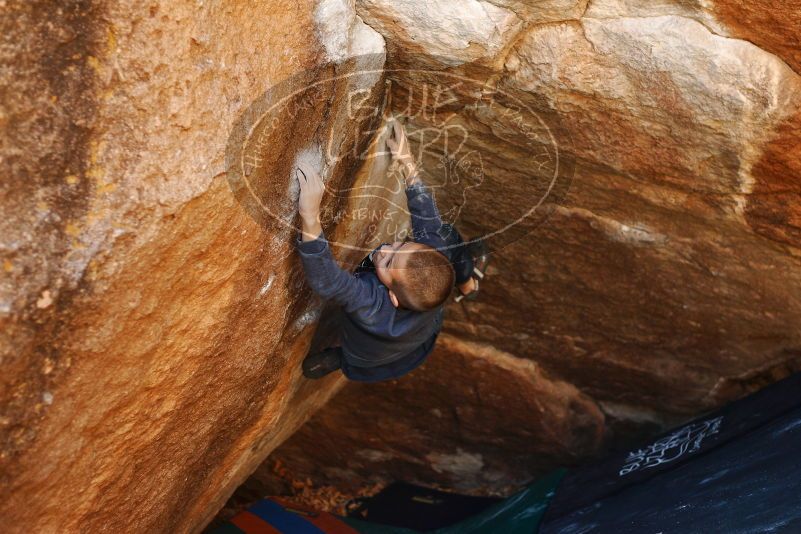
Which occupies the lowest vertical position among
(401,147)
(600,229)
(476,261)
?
(476,261)

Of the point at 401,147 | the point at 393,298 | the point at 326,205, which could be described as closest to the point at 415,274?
the point at 393,298

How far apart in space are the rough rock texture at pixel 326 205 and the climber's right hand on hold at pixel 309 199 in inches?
1.8

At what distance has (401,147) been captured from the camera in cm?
306

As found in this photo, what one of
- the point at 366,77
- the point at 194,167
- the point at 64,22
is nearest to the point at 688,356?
the point at 366,77

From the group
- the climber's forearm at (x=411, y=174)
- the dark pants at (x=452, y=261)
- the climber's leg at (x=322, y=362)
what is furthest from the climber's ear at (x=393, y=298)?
the climber's leg at (x=322, y=362)

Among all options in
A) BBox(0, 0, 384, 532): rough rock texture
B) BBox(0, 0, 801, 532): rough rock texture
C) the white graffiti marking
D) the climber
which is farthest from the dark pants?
the white graffiti marking

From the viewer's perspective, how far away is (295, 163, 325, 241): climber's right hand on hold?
2521mm

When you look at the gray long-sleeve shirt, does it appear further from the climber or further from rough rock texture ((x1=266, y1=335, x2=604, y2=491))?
rough rock texture ((x1=266, y1=335, x2=604, y2=491))

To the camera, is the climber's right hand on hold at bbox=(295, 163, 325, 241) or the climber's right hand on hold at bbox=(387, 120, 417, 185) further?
the climber's right hand on hold at bbox=(387, 120, 417, 185)

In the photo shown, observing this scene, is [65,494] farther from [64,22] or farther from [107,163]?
[64,22]

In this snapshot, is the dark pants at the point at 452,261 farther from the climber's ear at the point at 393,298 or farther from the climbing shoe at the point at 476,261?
the climber's ear at the point at 393,298

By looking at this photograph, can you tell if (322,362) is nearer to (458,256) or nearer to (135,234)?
(458,256)

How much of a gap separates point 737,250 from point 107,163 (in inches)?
97.6

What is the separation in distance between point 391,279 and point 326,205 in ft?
1.15
